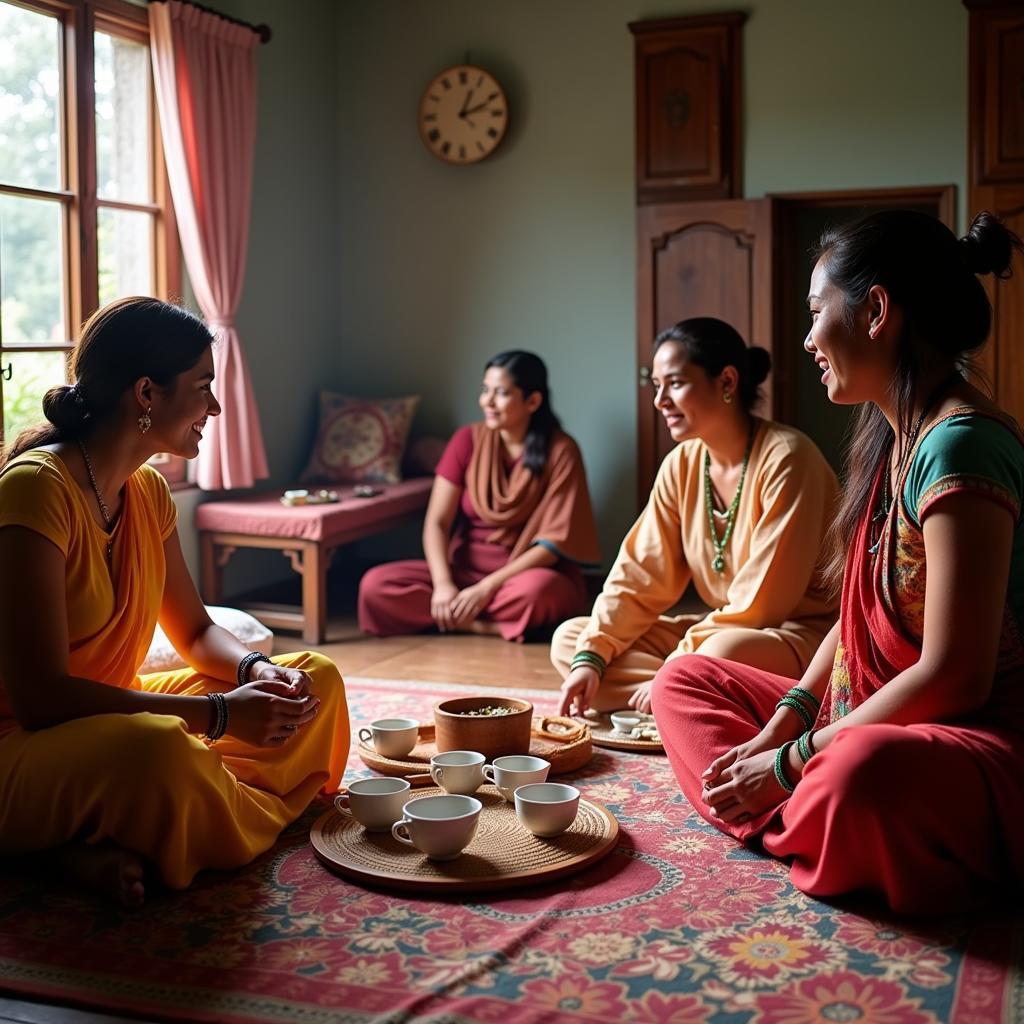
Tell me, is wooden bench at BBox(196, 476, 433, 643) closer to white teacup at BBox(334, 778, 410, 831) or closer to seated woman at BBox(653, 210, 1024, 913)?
white teacup at BBox(334, 778, 410, 831)

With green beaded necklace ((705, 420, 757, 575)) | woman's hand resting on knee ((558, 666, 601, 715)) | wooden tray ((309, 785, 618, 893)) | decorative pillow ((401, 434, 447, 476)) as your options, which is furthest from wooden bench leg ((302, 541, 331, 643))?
wooden tray ((309, 785, 618, 893))

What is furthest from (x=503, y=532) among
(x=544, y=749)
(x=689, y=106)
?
(x=544, y=749)

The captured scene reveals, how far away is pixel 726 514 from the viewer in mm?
3395

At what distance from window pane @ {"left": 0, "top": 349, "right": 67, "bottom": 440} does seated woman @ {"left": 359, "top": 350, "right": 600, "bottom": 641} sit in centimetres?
134

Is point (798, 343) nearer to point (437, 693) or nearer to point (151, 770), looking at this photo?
point (437, 693)

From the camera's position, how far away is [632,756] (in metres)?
3.17

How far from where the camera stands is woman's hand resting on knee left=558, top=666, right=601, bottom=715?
3.25 metres

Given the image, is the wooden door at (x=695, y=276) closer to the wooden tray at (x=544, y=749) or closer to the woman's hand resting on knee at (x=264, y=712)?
the wooden tray at (x=544, y=749)

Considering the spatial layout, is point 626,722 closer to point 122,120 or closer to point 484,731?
point 484,731

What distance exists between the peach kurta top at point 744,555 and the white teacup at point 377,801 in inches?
34.1

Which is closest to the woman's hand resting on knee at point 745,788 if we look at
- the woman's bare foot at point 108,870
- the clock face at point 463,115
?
the woman's bare foot at point 108,870

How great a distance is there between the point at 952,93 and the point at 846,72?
0.44 meters

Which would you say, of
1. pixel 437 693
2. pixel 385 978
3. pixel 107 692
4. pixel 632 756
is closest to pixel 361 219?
pixel 437 693

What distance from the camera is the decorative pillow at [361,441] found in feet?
19.2
